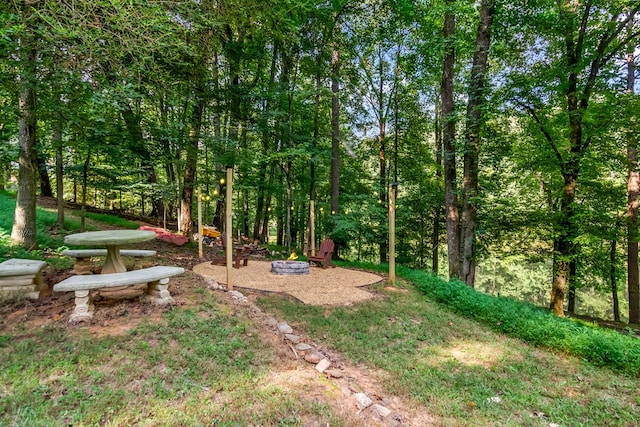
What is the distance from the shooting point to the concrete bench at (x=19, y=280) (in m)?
2.99

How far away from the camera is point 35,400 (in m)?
1.76

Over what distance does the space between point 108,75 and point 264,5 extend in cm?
248

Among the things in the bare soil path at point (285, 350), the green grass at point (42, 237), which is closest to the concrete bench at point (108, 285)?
the bare soil path at point (285, 350)

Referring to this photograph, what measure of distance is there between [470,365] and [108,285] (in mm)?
3801

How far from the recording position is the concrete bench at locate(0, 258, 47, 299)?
9.80ft

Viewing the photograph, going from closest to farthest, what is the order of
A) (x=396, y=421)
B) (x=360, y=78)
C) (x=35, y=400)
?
(x=35, y=400) < (x=396, y=421) < (x=360, y=78)

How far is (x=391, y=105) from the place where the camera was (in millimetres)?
11406

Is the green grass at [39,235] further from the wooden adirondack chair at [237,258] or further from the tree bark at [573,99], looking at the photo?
the tree bark at [573,99]

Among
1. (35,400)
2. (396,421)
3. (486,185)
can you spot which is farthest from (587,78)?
(35,400)

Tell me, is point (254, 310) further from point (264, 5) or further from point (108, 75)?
point (264, 5)

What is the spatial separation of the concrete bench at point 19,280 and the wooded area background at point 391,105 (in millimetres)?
2187

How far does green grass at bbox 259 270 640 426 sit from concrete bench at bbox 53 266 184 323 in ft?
4.71

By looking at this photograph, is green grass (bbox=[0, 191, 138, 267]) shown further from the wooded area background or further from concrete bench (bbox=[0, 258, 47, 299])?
concrete bench (bbox=[0, 258, 47, 299])

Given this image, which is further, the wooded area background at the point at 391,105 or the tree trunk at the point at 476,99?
the tree trunk at the point at 476,99
